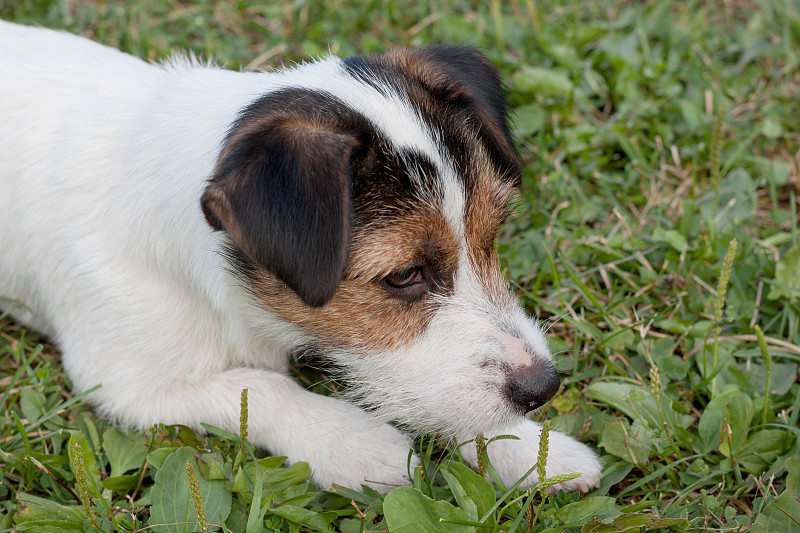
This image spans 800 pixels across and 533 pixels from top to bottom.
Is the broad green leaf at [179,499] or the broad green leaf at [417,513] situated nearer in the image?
the broad green leaf at [417,513]

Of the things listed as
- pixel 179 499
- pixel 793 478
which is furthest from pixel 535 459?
pixel 179 499

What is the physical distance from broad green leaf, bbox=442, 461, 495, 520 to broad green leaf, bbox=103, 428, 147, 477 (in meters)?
1.17

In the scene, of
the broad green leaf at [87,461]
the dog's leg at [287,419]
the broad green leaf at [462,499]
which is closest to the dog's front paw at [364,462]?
the dog's leg at [287,419]

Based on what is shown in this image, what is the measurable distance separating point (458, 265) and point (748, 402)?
1.25m

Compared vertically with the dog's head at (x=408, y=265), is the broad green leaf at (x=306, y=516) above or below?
below

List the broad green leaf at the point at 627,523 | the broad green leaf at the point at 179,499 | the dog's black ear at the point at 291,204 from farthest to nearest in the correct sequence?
the broad green leaf at the point at 179,499, the broad green leaf at the point at 627,523, the dog's black ear at the point at 291,204

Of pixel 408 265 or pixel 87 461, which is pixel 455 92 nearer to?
pixel 408 265

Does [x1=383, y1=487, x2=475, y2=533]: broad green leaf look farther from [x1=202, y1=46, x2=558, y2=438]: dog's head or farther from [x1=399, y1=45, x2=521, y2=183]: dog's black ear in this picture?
[x1=399, y1=45, x2=521, y2=183]: dog's black ear

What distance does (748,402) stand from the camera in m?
3.11

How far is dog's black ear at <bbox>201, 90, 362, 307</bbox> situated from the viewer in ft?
7.73

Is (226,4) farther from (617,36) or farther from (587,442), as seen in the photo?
(587,442)

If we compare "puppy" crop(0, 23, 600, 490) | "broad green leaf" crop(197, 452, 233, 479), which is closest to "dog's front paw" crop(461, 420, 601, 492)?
"puppy" crop(0, 23, 600, 490)

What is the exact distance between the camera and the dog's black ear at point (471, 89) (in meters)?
3.08

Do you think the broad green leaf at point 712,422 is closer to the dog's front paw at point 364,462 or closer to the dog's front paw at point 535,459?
the dog's front paw at point 535,459
